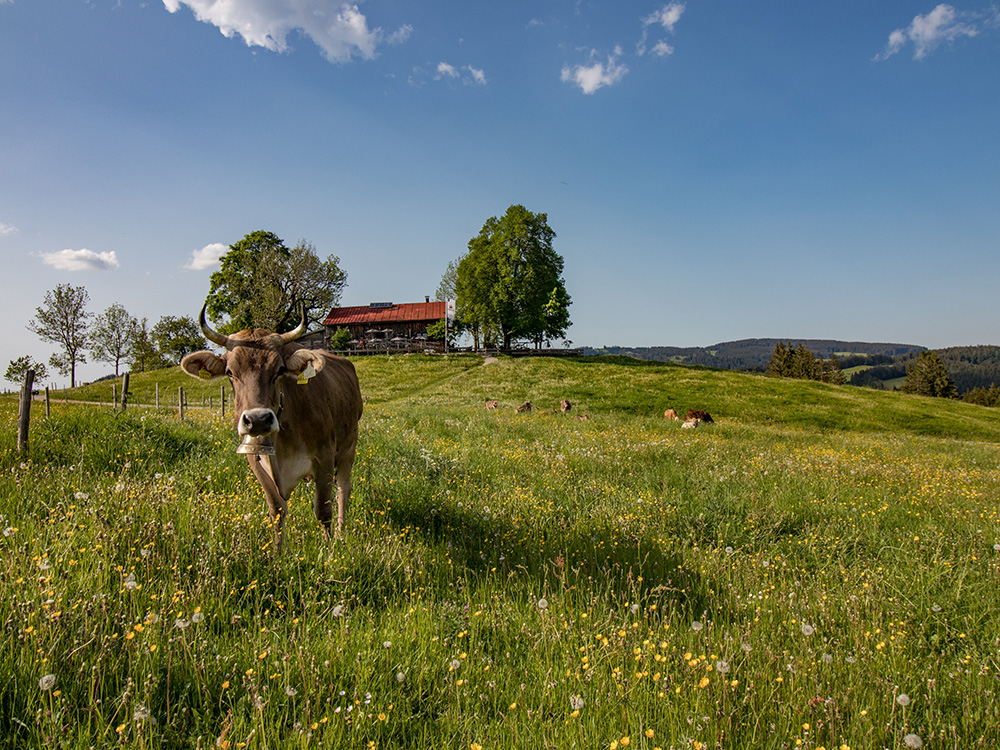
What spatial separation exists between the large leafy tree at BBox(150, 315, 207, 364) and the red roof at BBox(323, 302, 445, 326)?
1863cm

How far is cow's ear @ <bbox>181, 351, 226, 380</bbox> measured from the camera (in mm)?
4867

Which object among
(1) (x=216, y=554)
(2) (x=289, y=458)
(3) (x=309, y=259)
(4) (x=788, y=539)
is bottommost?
(4) (x=788, y=539)

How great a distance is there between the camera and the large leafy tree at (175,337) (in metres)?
66.8

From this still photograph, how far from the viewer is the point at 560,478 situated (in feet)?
28.5

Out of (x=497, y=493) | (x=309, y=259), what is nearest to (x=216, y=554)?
(x=497, y=493)

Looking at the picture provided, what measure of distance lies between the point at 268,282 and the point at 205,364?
56602 mm

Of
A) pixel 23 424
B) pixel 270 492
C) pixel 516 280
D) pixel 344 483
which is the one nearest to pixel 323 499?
pixel 270 492

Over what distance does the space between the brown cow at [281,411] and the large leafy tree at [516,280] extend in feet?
160

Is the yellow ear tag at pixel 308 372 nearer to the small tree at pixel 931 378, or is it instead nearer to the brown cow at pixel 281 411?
the brown cow at pixel 281 411

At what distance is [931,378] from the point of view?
79188mm

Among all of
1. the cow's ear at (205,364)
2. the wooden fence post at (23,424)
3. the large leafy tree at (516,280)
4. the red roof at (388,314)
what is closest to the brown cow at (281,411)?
the cow's ear at (205,364)

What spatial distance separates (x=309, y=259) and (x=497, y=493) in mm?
58469

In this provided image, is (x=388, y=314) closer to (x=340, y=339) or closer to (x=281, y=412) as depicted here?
(x=340, y=339)

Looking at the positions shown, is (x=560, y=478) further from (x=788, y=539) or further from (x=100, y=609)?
(x=100, y=609)
